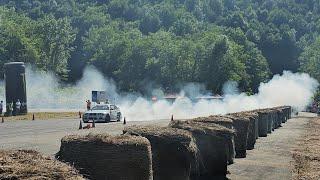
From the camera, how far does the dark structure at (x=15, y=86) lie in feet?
172

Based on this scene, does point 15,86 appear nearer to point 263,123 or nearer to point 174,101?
point 174,101

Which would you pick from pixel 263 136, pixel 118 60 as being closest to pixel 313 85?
pixel 118 60

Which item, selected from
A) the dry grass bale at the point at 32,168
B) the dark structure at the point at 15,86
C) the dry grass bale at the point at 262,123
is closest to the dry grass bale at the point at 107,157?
the dry grass bale at the point at 32,168

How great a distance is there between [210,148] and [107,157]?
288 inches

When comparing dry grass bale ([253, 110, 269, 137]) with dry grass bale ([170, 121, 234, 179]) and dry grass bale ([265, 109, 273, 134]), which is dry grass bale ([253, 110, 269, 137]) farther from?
dry grass bale ([170, 121, 234, 179])

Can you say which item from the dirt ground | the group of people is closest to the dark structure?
the group of people

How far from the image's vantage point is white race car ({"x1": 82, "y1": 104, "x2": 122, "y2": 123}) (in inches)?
1702

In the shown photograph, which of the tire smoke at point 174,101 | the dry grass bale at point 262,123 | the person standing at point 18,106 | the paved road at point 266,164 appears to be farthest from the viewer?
the tire smoke at point 174,101

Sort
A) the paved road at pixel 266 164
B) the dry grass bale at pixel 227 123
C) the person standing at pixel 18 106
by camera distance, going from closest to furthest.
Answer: the dry grass bale at pixel 227 123
the paved road at pixel 266 164
the person standing at pixel 18 106

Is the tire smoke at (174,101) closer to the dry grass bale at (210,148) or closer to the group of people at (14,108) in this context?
the group of people at (14,108)

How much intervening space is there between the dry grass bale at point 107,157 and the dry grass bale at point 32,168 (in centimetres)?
169

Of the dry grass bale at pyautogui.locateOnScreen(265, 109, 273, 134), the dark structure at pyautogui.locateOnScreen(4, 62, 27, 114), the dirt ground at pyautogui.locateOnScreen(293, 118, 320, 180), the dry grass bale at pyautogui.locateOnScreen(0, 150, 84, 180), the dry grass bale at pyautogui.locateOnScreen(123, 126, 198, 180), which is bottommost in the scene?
the dirt ground at pyautogui.locateOnScreen(293, 118, 320, 180)

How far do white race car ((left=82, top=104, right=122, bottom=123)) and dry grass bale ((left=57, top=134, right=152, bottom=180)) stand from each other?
109ft

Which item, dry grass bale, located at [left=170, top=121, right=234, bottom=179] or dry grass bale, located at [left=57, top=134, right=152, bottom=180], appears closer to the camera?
dry grass bale, located at [left=57, top=134, right=152, bottom=180]
